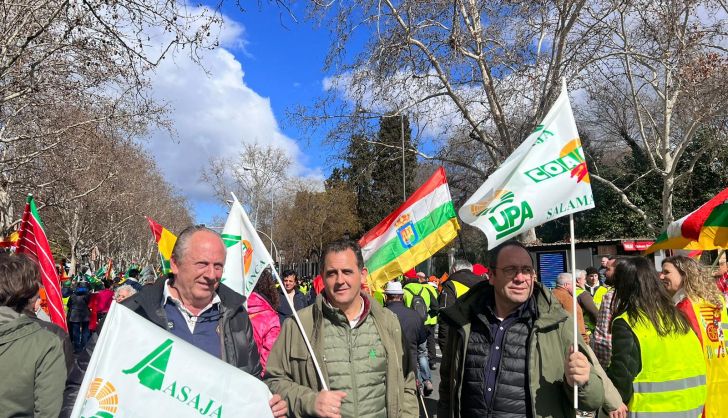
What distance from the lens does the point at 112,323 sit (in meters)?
2.24

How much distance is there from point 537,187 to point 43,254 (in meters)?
4.34

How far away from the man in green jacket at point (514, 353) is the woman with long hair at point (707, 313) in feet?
6.05

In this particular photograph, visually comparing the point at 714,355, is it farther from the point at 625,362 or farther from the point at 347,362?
the point at 347,362

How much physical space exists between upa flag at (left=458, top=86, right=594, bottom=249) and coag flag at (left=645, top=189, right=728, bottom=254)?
3.55 m

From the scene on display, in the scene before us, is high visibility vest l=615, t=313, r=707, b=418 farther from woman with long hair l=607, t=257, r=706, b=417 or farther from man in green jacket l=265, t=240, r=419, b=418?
man in green jacket l=265, t=240, r=419, b=418

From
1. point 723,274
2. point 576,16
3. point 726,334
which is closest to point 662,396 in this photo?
point 726,334

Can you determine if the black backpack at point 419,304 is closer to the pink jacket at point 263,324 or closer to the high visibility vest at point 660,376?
the pink jacket at point 263,324

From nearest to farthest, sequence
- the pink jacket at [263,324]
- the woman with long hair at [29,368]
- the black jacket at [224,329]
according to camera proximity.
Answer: the black jacket at [224,329] < the woman with long hair at [29,368] < the pink jacket at [263,324]

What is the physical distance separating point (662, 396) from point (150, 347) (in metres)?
2.99

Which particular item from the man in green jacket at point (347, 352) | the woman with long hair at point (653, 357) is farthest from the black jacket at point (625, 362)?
the man in green jacket at point (347, 352)

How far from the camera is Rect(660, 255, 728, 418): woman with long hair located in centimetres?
436

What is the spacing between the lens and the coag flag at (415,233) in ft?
19.4

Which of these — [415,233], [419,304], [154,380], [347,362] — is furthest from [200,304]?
[419,304]

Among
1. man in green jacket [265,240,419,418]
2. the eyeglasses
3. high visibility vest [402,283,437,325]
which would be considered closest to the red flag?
man in green jacket [265,240,419,418]
